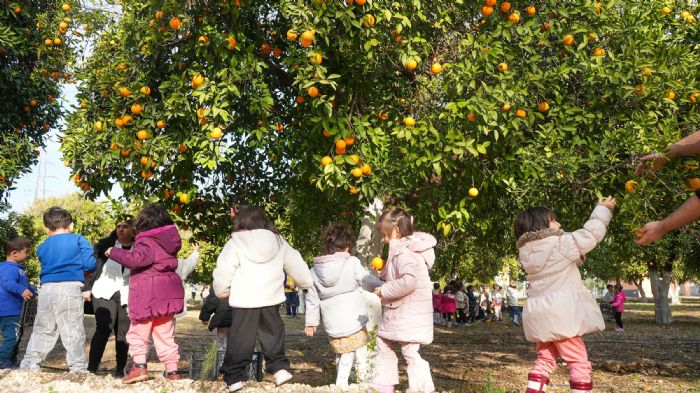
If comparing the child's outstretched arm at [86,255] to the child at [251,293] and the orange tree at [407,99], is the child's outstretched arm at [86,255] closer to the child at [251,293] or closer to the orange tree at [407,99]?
the orange tree at [407,99]

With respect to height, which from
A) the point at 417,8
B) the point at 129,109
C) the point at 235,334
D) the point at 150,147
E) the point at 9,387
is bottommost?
the point at 9,387

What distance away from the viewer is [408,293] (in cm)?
548

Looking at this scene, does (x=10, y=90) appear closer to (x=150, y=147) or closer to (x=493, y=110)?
(x=150, y=147)

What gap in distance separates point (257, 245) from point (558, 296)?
2.55 metres

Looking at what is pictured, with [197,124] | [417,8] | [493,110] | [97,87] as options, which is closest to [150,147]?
[197,124]

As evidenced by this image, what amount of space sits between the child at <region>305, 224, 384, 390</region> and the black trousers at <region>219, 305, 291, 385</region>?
794 millimetres

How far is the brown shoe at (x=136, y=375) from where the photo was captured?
5200 mm

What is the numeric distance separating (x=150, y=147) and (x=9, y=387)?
309 centimetres

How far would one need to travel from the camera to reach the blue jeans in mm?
7375

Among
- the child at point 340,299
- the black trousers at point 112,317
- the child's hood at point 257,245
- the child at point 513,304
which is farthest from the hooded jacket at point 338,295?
the child at point 513,304

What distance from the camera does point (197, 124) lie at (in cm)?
737

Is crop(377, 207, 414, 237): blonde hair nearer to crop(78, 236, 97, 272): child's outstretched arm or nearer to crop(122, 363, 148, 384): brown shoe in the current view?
crop(122, 363, 148, 384): brown shoe

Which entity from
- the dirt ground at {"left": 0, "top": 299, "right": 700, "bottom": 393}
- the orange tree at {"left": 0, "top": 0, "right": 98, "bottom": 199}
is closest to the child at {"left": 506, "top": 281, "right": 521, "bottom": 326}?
the dirt ground at {"left": 0, "top": 299, "right": 700, "bottom": 393}

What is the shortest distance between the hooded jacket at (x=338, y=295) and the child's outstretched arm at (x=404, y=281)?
61 centimetres
